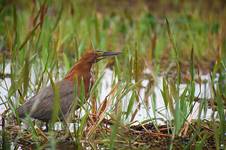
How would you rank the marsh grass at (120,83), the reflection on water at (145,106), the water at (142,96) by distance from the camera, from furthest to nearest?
the water at (142,96), the reflection on water at (145,106), the marsh grass at (120,83)

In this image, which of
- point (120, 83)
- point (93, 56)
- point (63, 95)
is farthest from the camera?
point (93, 56)

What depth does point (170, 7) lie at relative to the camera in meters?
12.3

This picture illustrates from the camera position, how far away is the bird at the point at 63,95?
4.48 metres

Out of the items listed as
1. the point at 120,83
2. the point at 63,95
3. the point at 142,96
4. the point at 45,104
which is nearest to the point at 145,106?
the point at 120,83

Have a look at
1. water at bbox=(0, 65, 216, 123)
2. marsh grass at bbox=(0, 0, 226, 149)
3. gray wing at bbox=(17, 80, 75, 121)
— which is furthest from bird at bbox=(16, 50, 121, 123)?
water at bbox=(0, 65, 216, 123)

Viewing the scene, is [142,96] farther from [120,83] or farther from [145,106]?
[120,83]

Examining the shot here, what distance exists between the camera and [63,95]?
474 centimetres

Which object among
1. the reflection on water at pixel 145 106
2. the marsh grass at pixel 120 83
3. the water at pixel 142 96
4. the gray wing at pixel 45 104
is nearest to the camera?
the marsh grass at pixel 120 83

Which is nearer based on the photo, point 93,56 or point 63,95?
point 63,95

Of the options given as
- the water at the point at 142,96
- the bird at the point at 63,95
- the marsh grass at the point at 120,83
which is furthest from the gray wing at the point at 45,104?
the water at the point at 142,96

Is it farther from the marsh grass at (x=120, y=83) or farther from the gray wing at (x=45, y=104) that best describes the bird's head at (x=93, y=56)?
the gray wing at (x=45, y=104)

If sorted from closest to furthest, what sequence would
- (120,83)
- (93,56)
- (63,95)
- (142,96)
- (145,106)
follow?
(120,83)
(145,106)
(63,95)
(93,56)
(142,96)

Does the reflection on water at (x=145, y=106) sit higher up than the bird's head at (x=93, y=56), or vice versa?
the bird's head at (x=93, y=56)

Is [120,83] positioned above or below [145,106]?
above
